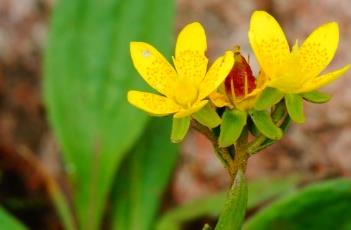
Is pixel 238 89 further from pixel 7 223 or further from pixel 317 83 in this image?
pixel 7 223

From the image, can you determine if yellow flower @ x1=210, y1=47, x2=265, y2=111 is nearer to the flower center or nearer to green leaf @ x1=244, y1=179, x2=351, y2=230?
the flower center

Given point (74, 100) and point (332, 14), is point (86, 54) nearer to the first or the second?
point (74, 100)

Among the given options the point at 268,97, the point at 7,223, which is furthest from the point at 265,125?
the point at 7,223

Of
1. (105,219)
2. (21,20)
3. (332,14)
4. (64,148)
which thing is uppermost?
(332,14)

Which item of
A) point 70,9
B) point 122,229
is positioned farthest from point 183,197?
point 70,9

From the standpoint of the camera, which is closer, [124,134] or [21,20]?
[124,134]
